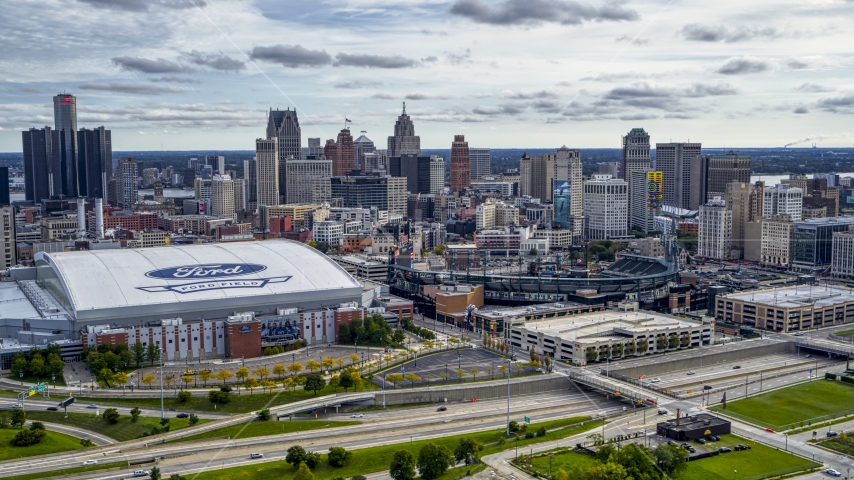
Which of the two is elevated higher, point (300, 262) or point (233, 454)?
point (300, 262)

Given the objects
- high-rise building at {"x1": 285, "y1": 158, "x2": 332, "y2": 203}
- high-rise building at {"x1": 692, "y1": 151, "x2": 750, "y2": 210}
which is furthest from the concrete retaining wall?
high-rise building at {"x1": 285, "y1": 158, "x2": 332, "y2": 203}

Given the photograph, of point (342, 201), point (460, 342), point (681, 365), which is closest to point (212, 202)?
point (342, 201)

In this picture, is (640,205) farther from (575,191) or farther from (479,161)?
(479,161)

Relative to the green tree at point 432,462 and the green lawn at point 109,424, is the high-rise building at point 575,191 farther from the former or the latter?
the green tree at point 432,462

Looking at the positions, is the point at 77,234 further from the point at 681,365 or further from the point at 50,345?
the point at 681,365

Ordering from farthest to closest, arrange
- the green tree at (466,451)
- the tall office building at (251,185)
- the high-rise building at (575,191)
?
the tall office building at (251,185) < the high-rise building at (575,191) < the green tree at (466,451)

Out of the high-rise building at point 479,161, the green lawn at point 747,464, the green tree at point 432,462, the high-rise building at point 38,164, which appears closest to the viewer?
the green tree at point 432,462

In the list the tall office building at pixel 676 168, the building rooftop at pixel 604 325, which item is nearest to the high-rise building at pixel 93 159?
the tall office building at pixel 676 168
